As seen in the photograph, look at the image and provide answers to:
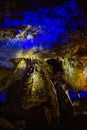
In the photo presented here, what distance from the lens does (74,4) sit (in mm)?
6309

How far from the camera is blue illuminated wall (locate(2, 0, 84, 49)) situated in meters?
6.49

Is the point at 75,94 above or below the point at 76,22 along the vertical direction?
below

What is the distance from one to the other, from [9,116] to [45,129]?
1373mm

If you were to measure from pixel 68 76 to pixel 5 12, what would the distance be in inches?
232

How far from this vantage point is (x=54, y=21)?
7195 mm

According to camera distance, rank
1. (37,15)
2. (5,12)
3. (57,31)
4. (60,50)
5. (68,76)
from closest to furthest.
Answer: (5,12) → (37,15) → (57,31) → (60,50) → (68,76)

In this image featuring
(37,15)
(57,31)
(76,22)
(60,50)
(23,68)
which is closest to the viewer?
(37,15)

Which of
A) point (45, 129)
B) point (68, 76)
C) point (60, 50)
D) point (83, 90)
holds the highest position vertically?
point (60, 50)

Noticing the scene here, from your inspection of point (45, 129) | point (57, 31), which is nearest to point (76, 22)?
point (57, 31)

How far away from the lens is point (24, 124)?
277 inches

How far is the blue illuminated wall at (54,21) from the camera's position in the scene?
6492mm

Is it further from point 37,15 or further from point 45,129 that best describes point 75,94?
point 37,15

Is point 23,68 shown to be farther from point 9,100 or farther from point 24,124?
point 24,124

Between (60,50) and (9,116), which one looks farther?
(60,50)
